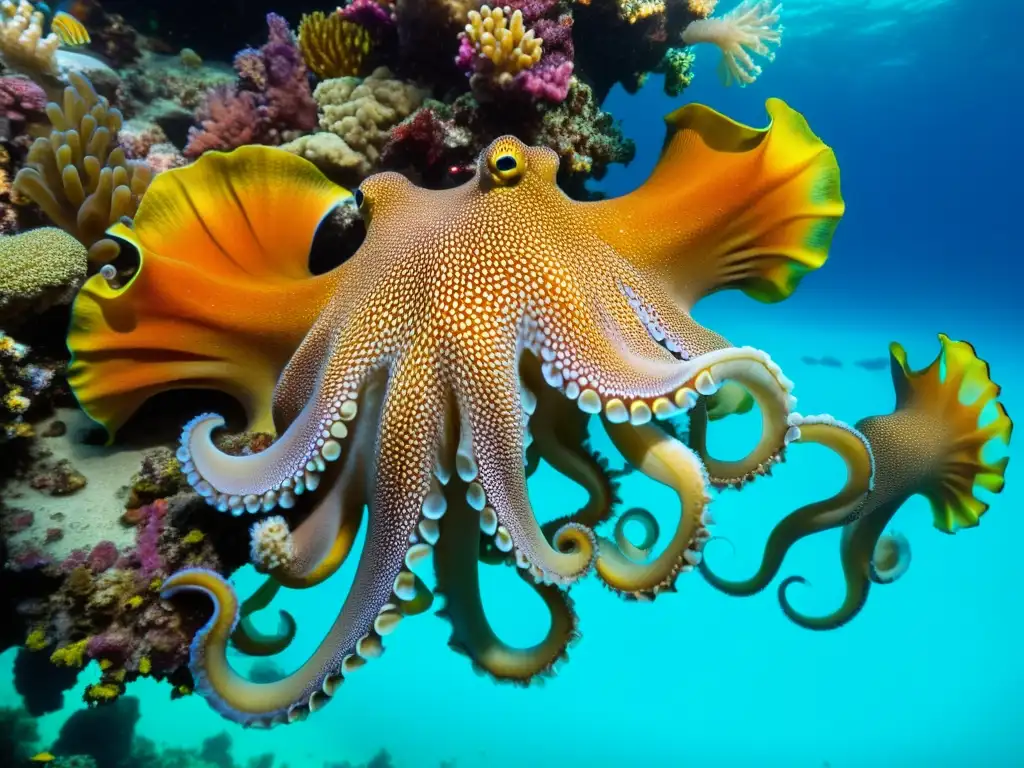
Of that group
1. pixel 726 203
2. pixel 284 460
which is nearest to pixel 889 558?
pixel 726 203

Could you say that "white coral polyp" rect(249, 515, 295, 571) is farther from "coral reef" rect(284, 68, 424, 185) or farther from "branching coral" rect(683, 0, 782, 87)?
"branching coral" rect(683, 0, 782, 87)

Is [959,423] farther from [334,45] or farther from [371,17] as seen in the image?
[334,45]

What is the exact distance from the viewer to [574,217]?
9.13 feet

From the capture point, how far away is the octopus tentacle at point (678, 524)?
7.07 ft

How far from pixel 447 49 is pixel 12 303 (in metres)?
3.11

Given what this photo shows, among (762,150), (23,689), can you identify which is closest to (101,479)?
(762,150)

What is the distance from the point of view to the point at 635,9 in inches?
178

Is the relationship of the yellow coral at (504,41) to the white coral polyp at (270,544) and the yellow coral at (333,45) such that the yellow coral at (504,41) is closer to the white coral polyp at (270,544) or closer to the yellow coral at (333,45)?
the yellow coral at (333,45)

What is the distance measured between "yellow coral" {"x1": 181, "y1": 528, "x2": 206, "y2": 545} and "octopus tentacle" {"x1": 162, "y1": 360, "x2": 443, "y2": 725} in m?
0.58

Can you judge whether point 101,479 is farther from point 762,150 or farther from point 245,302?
point 762,150

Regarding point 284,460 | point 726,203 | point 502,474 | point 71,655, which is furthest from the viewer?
point 726,203

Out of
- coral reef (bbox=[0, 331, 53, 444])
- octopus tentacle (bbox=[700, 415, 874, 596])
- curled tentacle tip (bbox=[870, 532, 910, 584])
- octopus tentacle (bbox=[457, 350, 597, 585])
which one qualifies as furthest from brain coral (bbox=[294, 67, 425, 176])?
curled tentacle tip (bbox=[870, 532, 910, 584])

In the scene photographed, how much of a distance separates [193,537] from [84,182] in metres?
2.47

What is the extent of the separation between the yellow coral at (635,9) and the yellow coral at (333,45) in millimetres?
2034
